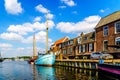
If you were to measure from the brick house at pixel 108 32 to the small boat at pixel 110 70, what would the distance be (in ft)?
36.9

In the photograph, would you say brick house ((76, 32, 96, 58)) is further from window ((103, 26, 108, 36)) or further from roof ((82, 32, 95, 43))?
window ((103, 26, 108, 36))

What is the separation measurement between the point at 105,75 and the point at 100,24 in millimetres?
21456

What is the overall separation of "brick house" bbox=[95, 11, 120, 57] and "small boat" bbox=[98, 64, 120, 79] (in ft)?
36.9

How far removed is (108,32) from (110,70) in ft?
61.4

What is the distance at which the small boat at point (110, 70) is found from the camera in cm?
2809

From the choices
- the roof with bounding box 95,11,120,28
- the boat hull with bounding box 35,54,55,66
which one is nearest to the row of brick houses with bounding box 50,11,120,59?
the roof with bounding box 95,11,120,28

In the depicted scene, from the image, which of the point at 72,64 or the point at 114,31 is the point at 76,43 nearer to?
the point at 72,64

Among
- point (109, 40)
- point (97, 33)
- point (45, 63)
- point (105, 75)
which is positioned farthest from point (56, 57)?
point (105, 75)

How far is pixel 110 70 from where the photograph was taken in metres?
30.5

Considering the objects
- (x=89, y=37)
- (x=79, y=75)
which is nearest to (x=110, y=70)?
(x=79, y=75)

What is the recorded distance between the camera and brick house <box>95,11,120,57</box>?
4491 cm

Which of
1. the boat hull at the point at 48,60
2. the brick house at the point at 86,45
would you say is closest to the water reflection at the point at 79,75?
the brick house at the point at 86,45

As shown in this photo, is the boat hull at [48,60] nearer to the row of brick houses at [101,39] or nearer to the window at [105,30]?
the row of brick houses at [101,39]

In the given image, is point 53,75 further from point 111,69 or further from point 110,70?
point 111,69
